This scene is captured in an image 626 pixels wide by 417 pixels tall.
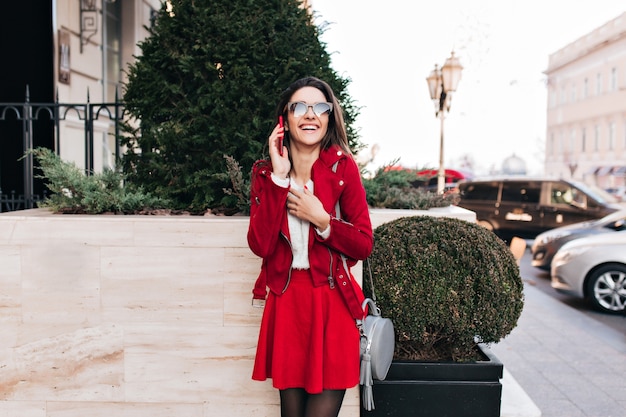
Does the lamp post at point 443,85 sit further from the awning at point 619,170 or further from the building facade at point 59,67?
the awning at point 619,170

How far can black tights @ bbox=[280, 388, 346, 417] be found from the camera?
2.74 m

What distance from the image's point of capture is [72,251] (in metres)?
3.62

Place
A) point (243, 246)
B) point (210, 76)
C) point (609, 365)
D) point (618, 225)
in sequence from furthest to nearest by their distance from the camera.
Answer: point (618, 225) < point (609, 365) < point (210, 76) < point (243, 246)

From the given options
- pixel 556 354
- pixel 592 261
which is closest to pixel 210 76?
pixel 556 354

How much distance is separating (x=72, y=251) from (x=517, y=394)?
2.92 m

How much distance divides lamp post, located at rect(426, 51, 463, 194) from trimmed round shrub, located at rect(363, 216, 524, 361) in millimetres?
11368

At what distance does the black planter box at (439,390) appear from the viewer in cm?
345

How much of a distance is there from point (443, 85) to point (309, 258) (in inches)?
515

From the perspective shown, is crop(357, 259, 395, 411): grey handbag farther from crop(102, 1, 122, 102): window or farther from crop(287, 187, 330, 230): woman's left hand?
crop(102, 1, 122, 102): window

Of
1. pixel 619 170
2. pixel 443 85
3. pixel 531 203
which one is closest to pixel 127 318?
pixel 443 85

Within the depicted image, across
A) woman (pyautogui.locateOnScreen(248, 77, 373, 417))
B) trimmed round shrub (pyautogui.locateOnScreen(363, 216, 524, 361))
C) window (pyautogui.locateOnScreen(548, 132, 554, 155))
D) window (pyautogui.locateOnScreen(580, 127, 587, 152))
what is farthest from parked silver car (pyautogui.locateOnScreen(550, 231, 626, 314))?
window (pyautogui.locateOnScreen(548, 132, 554, 155))

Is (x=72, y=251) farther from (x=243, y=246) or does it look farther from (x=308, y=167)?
(x=308, y=167)

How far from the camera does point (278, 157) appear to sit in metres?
2.71

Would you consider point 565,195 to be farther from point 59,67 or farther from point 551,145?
point 551,145
